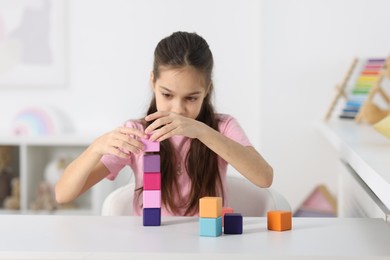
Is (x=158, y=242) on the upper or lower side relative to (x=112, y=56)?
lower

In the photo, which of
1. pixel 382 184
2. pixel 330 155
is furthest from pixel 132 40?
pixel 382 184

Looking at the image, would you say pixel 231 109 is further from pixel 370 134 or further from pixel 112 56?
pixel 370 134

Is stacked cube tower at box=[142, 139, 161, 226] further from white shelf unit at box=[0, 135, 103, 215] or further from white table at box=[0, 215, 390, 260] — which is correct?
white shelf unit at box=[0, 135, 103, 215]

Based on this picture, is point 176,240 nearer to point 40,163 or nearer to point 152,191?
point 152,191

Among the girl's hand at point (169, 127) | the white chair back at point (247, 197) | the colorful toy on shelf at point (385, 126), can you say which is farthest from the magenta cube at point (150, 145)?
the colorful toy on shelf at point (385, 126)

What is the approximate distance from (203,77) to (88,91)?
2426 mm

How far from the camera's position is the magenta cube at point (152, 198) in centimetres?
137

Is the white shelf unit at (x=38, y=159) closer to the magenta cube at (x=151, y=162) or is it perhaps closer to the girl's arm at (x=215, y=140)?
the girl's arm at (x=215, y=140)

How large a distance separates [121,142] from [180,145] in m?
0.50

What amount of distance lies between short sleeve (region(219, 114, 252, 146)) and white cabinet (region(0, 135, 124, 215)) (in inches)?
74.4

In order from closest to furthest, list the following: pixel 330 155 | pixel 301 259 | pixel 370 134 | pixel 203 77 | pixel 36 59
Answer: pixel 301 259 → pixel 203 77 → pixel 370 134 → pixel 330 155 → pixel 36 59

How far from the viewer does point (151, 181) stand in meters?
1.38

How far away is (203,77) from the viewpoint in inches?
68.6

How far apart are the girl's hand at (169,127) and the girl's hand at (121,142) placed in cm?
2
